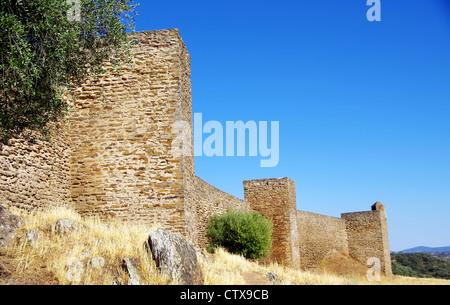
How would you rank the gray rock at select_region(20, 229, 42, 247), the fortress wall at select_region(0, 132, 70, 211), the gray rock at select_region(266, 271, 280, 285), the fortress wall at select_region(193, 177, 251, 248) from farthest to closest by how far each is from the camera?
the fortress wall at select_region(193, 177, 251, 248), the gray rock at select_region(266, 271, 280, 285), the fortress wall at select_region(0, 132, 70, 211), the gray rock at select_region(20, 229, 42, 247)

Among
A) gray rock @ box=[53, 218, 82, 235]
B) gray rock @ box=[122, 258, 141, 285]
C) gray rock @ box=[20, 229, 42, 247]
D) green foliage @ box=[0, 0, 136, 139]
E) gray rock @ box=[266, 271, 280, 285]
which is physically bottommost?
gray rock @ box=[266, 271, 280, 285]

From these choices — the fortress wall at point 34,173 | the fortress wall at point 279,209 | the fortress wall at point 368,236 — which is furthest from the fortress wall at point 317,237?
the fortress wall at point 34,173

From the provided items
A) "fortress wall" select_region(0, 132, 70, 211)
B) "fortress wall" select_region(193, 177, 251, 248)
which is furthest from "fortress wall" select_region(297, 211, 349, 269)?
"fortress wall" select_region(0, 132, 70, 211)

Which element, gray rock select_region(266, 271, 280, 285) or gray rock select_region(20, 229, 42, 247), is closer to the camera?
gray rock select_region(20, 229, 42, 247)

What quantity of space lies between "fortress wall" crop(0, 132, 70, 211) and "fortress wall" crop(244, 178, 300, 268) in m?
14.8

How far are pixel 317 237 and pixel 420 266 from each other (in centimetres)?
2419

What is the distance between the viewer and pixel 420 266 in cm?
4916

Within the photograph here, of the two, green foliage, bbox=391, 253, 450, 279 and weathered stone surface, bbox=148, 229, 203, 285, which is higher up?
weathered stone surface, bbox=148, 229, 203, 285

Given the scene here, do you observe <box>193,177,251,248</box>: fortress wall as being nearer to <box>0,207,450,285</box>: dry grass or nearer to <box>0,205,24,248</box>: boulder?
<box>0,207,450,285</box>: dry grass

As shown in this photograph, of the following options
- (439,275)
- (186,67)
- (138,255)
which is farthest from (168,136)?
(439,275)

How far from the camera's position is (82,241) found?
8367mm

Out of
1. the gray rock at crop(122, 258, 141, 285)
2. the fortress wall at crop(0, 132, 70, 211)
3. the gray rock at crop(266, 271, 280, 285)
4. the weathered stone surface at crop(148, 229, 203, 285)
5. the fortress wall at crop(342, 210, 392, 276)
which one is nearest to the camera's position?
the gray rock at crop(122, 258, 141, 285)

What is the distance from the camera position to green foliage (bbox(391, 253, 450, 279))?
42906mm
